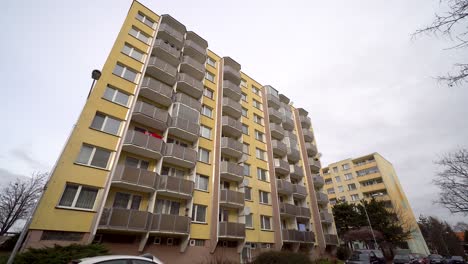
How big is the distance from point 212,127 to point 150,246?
1261 centimetres

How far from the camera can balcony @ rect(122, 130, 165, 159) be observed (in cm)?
1562

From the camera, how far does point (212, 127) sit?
76.2ft

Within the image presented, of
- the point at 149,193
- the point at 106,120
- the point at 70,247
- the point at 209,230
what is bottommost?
the point at 70,247

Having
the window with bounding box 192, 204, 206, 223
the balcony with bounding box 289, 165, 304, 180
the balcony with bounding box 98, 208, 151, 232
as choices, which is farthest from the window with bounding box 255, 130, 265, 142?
the balcony with bounding box 98, 208, 151, 232

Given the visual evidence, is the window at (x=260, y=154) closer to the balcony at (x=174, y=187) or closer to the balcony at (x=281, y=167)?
the balcony at (x=281, y=167)

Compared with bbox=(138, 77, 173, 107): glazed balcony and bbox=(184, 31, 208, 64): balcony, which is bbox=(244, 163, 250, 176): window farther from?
bbox=(184, 31, 208, 64): balcony

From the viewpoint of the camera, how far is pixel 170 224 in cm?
1498

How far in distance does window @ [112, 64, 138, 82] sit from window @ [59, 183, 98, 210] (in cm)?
973

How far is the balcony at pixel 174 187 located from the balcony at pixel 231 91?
1417 centimetres

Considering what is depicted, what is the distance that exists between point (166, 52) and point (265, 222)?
69.6 ft

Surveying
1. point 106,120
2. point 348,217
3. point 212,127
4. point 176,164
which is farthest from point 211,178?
point 348,217

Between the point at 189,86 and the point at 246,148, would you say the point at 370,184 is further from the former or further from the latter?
the point at 189,86

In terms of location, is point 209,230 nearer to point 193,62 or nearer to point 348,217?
point 193,62

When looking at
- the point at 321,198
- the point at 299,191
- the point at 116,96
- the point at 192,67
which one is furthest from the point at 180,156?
the point at 321,198
